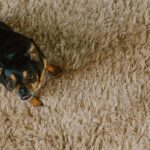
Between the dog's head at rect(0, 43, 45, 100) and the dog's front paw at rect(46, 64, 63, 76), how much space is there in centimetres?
11

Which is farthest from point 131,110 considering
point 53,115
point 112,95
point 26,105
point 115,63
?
point 26,105

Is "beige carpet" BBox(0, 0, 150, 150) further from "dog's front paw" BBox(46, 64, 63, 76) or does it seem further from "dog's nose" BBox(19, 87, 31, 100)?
"dog's nose" BBox(19, 87, 31, 100)

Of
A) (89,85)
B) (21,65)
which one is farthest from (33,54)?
(89,85)

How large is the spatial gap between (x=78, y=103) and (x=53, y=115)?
0.39ft

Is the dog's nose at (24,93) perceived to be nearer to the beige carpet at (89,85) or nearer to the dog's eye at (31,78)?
the dog's eye at (31,78)

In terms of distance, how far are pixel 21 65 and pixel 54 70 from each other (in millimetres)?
211

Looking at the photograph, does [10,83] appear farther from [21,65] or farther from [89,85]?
[89,85]

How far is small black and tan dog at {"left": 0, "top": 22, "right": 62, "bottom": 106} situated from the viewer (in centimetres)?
143

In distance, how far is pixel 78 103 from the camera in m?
1.59

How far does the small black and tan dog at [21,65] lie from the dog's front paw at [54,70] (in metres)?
0.08

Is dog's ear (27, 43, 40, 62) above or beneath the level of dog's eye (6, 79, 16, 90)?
above

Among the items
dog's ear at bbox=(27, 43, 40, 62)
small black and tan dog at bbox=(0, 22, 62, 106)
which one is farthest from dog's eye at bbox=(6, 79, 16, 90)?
dog's ear at bbox=(27, 43, 40, 62)

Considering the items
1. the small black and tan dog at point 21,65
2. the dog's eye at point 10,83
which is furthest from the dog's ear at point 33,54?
the dog's eye at point 10,83

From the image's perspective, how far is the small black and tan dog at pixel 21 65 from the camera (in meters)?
1.43
